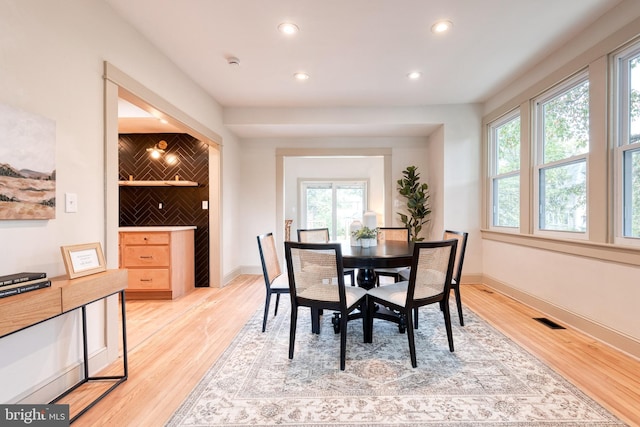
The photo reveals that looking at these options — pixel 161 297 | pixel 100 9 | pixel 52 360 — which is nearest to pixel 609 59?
pixel 100 9

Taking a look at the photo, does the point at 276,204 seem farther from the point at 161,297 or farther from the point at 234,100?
the point at 161,297

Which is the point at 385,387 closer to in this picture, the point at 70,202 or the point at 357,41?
the point at 70,202

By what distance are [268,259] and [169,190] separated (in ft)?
7.97

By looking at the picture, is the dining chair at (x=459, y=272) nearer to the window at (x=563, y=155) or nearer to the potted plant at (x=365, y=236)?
the potted plant at (x=365, y=236)

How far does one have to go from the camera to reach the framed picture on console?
1.58m

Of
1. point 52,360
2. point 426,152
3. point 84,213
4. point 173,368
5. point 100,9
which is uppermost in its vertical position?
point 100,9

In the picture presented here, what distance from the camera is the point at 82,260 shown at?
1679 mm

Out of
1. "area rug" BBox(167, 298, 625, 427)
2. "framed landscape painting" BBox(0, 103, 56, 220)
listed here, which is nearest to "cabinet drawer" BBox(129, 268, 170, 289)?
"area rug" BBox(167, 298, 625, 427)

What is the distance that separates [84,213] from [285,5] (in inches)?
79.6

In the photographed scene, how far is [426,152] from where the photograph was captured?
491 centimetres

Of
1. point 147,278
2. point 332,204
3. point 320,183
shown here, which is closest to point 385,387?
point 147,278

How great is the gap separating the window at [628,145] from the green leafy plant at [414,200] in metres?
2.43

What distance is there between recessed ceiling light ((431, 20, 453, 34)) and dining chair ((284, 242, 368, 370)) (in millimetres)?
2007

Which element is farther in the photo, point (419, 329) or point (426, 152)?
point (426, 152)
